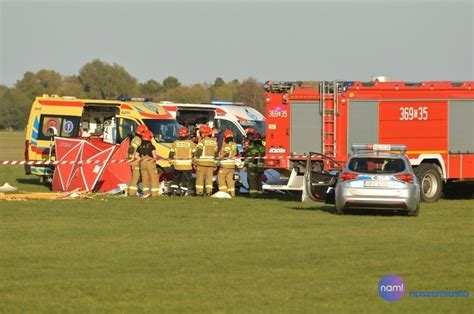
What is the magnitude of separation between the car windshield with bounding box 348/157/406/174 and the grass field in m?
0.93

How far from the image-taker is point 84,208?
22.4 metres

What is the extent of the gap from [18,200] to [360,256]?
472 inches

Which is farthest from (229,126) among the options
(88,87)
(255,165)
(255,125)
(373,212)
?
(88,87)

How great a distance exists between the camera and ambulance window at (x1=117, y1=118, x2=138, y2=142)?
97.0 ft

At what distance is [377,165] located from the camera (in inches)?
816

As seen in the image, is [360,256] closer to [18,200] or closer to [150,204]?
[150,204]

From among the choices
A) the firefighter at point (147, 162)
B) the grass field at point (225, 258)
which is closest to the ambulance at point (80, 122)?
the firefighter at point (147, 162)

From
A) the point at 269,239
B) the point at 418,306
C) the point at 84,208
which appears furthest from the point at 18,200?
the point at 418,306

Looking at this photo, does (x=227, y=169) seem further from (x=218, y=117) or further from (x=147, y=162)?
(x=218, y=117)

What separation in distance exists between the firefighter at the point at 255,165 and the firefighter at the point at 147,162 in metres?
2.61

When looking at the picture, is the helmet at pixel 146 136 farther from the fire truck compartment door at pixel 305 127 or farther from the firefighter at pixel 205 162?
the fire truck compartment door at pixel 305 127

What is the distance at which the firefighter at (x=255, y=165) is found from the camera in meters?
26.7

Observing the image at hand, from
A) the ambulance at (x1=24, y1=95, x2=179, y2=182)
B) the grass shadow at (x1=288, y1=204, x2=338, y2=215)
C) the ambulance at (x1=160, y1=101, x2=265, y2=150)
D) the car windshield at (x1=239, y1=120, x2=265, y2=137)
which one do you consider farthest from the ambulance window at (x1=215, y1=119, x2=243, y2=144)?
the grass shadow at (x1=288, y1=204, x2=338, y2=215)

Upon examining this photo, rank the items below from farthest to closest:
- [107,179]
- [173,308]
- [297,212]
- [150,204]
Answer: [107,179], [150,204], [297,212], [173,308]
